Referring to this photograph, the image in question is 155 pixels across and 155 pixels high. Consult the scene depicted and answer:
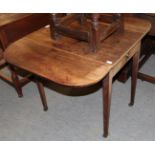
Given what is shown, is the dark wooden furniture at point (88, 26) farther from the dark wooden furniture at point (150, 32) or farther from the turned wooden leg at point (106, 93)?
the dark wooden furniture at point (150, 32)

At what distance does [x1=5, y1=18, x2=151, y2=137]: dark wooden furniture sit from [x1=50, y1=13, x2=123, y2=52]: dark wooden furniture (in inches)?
2.2

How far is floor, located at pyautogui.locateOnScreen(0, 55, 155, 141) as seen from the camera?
1672 millimetres

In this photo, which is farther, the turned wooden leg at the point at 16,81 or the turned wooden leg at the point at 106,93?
the turned wooden leg at the point at 16,81

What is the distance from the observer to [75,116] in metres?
1.82

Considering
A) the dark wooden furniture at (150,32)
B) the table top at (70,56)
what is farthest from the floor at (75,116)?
the table top at (70,56)

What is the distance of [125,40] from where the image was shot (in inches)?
51.9

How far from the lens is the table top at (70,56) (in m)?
1.08

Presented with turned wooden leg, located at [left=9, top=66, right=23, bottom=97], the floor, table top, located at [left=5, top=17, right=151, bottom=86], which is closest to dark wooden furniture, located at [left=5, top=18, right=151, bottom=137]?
table top, located at [left=5, top=17, right=151, bottom=86]

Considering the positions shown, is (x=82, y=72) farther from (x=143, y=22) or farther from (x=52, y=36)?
(x=143, y=22)

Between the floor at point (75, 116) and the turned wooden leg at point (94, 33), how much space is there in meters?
0.76

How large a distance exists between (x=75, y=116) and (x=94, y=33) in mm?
876

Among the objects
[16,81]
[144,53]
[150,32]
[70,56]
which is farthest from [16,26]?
[144,53]

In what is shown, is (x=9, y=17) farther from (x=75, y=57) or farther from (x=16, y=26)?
(x=75, y=57)
